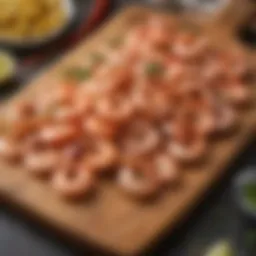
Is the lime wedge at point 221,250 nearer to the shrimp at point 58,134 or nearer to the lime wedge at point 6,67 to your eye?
the shrimp at point 58,134

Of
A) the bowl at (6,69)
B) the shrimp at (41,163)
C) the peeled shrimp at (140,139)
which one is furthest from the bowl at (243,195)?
the bowl at (6,69)

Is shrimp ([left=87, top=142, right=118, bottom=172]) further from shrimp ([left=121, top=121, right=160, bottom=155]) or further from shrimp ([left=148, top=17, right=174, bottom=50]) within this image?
shrimp ([left=148, top=17, right=174, bottom=50])

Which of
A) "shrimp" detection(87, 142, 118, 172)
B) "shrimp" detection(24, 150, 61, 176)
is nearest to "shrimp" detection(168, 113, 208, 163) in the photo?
"shrimp" detection(87, 142, 118, 172)

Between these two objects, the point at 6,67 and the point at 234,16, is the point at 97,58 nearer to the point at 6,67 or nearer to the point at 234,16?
the point at 6,67

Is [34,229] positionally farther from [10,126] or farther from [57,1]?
[57,1]

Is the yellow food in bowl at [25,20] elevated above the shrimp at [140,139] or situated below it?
above

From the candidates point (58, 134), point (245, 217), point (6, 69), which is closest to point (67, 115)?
point (58, 134)
